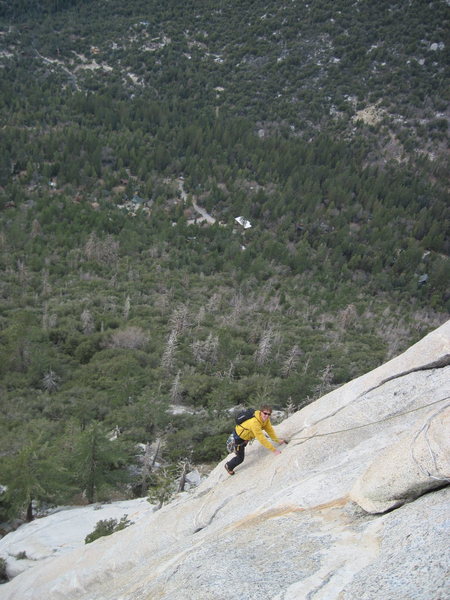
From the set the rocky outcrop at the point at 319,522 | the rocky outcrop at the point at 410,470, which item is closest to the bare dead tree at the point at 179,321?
the rocky outcrop at the point at 319,522

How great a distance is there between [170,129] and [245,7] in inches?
2300

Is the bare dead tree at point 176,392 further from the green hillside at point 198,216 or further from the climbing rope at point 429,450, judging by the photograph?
the climbing rope at point 429,450

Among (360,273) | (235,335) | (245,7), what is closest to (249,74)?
(245,7)

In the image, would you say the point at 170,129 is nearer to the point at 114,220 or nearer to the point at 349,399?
the point at 114,220

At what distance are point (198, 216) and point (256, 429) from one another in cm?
6069

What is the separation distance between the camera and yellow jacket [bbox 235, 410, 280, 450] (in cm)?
983

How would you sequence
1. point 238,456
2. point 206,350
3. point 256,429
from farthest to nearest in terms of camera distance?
point 206,350 → point 238,456 → point 256,429

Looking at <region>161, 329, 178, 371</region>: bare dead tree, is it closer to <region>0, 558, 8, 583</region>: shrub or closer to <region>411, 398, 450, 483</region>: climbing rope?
<region>0, 558, 8, 583</region>: shrub

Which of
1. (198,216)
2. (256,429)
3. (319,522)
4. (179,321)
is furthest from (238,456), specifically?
(198,216)

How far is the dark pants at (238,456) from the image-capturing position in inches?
407

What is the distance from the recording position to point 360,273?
65.5m

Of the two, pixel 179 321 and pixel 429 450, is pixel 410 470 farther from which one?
pixel 179 321

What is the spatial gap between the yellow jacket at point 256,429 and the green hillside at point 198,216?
10.7 m

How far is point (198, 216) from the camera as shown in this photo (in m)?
68.4
